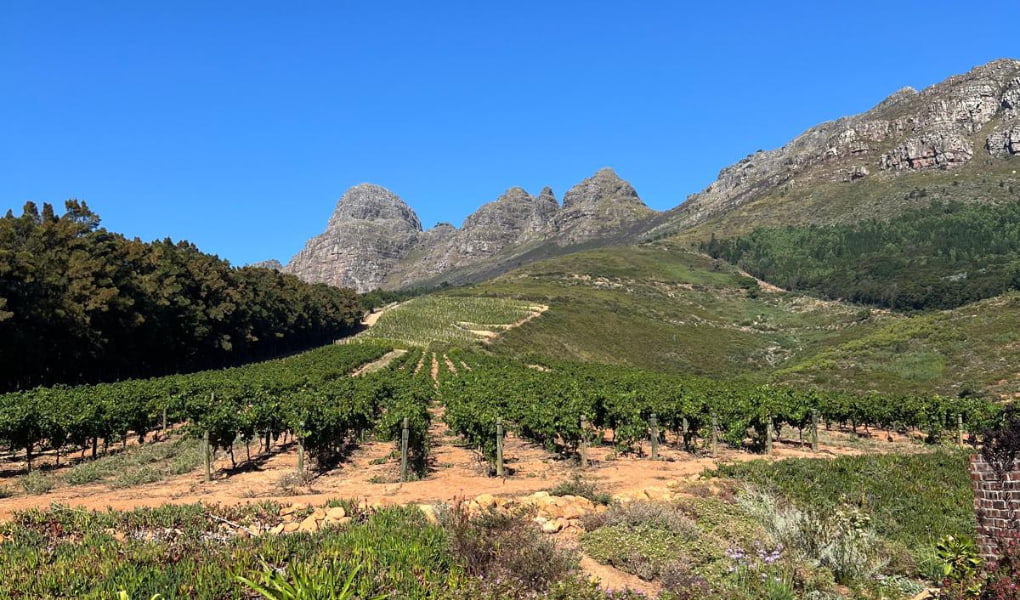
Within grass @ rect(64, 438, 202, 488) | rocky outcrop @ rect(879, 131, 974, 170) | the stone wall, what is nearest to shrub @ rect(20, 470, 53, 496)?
grass @ rect(64, 438, 202, 488)

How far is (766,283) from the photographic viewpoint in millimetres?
154500

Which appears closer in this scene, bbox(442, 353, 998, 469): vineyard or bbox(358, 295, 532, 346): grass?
bbox(442, 353, 998, 469): vineyard

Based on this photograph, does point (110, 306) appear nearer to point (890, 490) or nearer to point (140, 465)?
point (140, 465)

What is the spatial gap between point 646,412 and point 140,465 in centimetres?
2094

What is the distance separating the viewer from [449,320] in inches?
3787

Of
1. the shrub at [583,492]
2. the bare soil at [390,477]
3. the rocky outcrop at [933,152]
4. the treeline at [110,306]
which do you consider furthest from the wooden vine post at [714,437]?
the rocky outcrop at [933,152]

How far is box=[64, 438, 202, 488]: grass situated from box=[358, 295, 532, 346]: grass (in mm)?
53301

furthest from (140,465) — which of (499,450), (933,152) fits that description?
(933,152)

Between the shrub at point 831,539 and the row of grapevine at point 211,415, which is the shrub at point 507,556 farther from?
the row of grapevine at point 211,415

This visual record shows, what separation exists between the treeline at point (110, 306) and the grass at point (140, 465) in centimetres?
2254

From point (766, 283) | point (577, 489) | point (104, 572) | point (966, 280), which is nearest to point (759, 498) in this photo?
point (577, 489)

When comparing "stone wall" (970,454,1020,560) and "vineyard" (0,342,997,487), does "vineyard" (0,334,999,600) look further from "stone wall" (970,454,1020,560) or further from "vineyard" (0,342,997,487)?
"stone wall" (970,454,1020,560)

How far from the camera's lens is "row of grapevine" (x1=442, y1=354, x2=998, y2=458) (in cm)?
2159

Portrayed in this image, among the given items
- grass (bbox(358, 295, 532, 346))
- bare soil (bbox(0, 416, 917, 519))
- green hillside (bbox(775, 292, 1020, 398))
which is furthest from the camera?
grass (bbox(358, 295, 532, 346))
